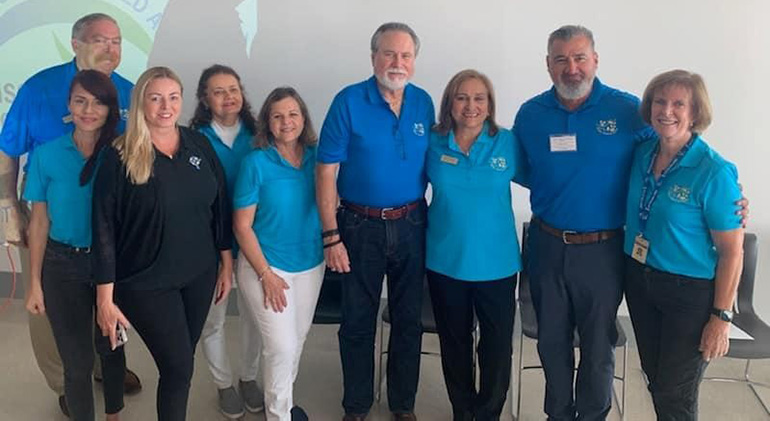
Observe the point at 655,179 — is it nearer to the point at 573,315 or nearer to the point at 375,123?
the point at 573,315

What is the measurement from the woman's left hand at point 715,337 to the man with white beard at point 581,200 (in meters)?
0.32

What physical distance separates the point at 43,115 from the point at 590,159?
2.02 m

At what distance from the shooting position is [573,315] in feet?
7.29

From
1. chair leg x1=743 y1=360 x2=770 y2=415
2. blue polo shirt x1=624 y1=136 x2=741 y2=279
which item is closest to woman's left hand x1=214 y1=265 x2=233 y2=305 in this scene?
blue polo shirt x1=624 y1=136 x2=741 y2=279

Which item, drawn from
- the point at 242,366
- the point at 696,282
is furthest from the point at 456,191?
the point at 242,366

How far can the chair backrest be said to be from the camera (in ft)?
8.84

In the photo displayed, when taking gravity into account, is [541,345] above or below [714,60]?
below

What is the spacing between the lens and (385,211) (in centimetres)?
224

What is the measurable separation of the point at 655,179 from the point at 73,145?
6.16ft

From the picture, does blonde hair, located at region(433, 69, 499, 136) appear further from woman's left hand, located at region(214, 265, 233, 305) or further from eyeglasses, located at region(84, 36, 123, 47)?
eyeglasses, located at region(84, 36, 123, 47)

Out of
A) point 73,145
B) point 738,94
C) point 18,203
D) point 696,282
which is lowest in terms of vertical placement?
point 696,282

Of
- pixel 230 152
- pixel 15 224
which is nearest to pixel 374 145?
pixel 230 152

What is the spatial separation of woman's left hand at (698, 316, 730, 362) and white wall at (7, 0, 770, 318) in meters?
1.44


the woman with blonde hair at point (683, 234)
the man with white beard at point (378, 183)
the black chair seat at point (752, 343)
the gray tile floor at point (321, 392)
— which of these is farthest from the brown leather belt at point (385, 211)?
the black chair seat at point (752, 343)
